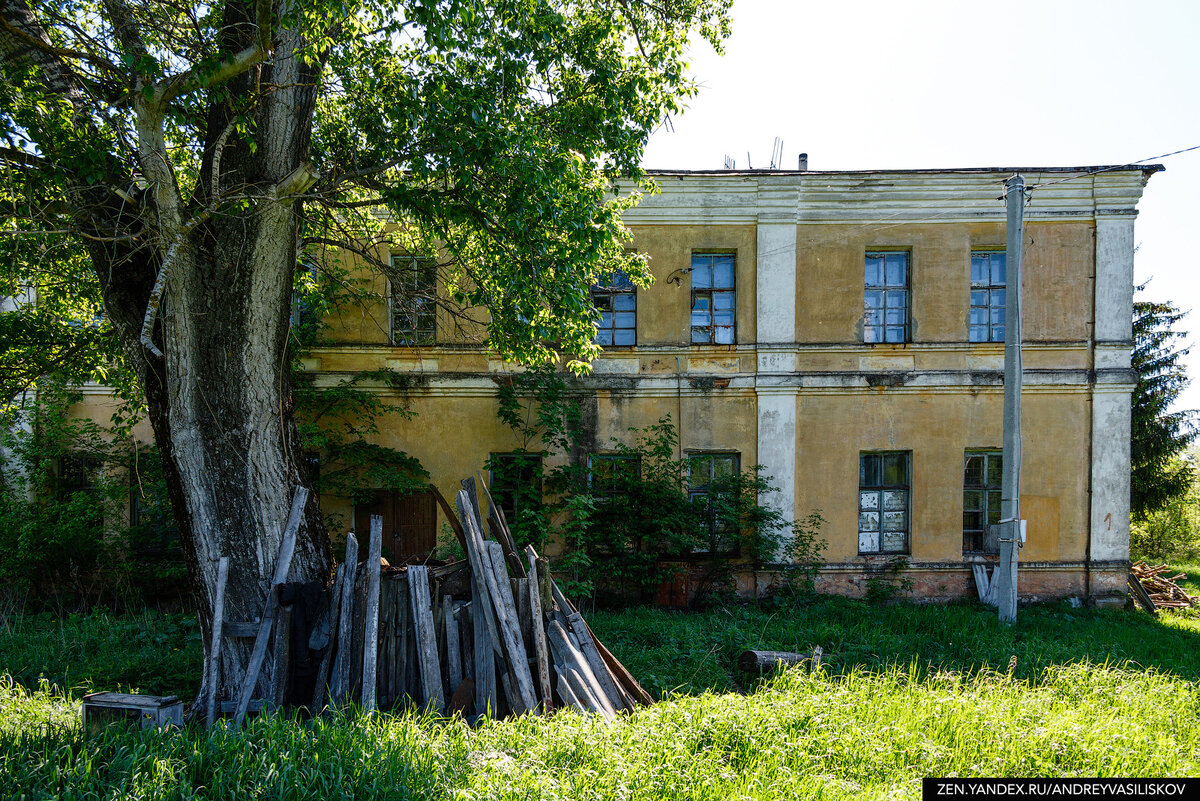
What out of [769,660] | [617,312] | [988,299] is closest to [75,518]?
[617,312]

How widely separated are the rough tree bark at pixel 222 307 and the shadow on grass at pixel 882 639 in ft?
12.4

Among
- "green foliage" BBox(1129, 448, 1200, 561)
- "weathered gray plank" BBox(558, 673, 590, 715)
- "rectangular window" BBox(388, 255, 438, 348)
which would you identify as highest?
"rectangular window" BBox(388, 255, 438, 348)

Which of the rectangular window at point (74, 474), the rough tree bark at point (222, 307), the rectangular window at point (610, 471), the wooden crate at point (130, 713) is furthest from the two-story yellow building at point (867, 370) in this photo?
the wooden crate at point (130, 713)

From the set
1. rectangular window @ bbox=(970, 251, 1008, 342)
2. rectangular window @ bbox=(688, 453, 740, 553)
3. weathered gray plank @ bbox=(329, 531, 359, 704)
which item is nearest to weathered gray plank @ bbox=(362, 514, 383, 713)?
weathered gray plank @ bbox=(329, 531, 359, 704)

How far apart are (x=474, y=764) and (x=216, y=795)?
4.30 ft

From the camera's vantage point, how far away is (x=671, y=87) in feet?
20.9

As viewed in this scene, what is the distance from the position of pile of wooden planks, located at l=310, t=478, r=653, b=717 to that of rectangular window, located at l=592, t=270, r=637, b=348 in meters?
5.51

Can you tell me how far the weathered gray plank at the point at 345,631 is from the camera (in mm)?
4825

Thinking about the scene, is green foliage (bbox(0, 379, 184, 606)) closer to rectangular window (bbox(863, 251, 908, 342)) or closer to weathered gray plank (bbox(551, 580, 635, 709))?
weathered gray plank (bbox(551, 580, 635, 709))

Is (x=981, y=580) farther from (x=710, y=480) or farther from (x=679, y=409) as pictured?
(x=679, y=409)

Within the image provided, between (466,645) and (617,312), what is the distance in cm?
646

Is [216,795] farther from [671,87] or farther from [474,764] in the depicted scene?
[671,87]

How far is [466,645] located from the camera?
533cm

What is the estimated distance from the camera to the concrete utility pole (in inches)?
317
